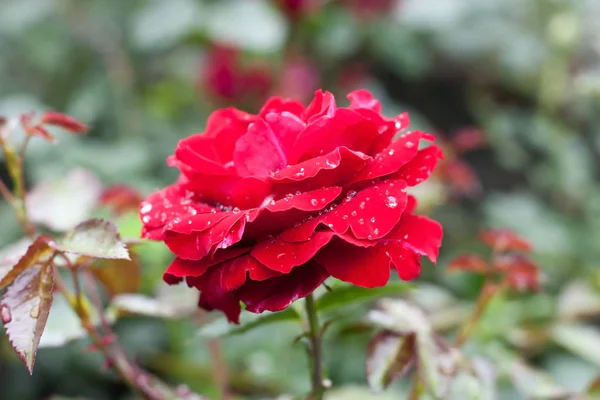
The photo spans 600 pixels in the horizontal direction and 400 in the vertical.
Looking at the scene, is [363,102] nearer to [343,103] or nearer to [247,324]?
[247,324]

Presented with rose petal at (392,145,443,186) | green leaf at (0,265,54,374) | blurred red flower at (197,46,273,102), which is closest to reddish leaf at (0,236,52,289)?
green leaf at (0,265,54,374)

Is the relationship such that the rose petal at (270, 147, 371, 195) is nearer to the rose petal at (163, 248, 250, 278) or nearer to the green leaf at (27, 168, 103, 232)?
the rose petal at (163, 248, 250, 278)

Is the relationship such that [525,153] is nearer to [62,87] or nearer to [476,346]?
[476,346]

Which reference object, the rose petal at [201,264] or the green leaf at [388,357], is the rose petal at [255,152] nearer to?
the rose petal at [201,264]

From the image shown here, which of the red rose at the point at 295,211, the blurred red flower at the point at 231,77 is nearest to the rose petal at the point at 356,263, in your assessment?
the red rose at the point at 295,211

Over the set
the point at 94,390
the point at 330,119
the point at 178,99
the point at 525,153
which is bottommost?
the point at 94,390

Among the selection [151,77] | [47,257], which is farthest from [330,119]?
[151,77]
